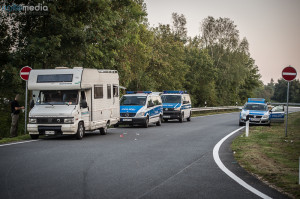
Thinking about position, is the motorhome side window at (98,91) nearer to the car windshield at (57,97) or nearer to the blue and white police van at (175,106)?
the car windshield at (57,97)

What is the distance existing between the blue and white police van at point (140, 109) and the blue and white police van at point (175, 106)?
10.3ft

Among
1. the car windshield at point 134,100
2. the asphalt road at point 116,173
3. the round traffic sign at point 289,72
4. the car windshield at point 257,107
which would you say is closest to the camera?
the asphalt road at point 116,173

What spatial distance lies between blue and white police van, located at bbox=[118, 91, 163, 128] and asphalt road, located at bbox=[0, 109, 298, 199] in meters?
10.1

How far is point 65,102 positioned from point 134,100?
899 cm

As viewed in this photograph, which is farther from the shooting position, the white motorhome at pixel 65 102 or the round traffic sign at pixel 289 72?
the round traffic sign at pixel 289 72

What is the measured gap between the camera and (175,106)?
29859mm

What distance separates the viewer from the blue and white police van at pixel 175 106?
29.9m

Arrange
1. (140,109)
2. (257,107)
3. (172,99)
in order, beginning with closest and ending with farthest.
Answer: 1. (140,109)
2. (257,107)
3. (172,99)

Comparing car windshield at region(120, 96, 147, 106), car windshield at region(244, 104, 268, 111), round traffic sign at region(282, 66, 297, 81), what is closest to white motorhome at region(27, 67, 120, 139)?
car windshield at region(120, 96, 147, 106)

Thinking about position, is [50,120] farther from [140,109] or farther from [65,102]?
[140,109]

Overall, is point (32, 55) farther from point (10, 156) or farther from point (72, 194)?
point (72, 194)

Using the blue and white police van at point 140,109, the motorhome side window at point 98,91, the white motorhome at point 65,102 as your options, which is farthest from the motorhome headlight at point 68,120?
the blue and white police van at point 140,109

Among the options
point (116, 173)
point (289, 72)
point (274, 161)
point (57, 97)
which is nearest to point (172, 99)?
point (289, 72)

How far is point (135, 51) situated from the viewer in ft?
123
